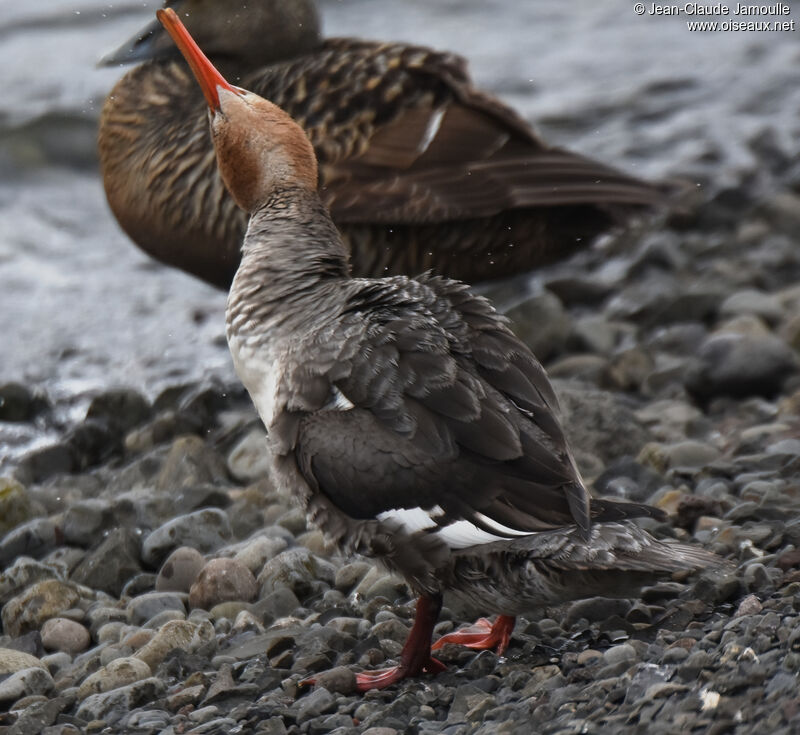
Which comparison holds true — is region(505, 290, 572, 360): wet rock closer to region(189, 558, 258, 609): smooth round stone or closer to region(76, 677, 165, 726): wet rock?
region(189, 558, 258, 609): smooth round stone

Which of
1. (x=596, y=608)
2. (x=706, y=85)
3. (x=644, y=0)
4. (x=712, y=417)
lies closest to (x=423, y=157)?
(x=712, y=417)

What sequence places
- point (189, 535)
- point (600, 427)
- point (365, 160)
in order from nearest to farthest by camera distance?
point (189, 535), point (600, 427), point (365, 160)

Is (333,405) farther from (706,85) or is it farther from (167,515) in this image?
(706,85)

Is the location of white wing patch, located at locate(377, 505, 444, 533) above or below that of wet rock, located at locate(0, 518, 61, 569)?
above

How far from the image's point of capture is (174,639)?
4098mm

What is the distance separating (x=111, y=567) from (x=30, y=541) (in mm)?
496

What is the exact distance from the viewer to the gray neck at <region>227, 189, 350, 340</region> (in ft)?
13.6

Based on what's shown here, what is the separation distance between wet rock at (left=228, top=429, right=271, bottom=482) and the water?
1.42 metres

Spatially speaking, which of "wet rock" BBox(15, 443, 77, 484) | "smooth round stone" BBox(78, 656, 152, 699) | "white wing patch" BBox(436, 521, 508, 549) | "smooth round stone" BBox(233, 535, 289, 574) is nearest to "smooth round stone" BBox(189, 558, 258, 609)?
Answer: "smooth round stone" BBox(233, 535, 289, 574)

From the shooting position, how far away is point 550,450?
3602mm

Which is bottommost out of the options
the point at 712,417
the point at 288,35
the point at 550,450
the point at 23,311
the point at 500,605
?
the point at 23,311

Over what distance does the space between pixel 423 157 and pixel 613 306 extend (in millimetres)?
1858

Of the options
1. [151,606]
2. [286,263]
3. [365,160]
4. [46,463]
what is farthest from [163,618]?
[365,160]

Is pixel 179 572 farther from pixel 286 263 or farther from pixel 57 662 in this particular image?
pixel 286 263
